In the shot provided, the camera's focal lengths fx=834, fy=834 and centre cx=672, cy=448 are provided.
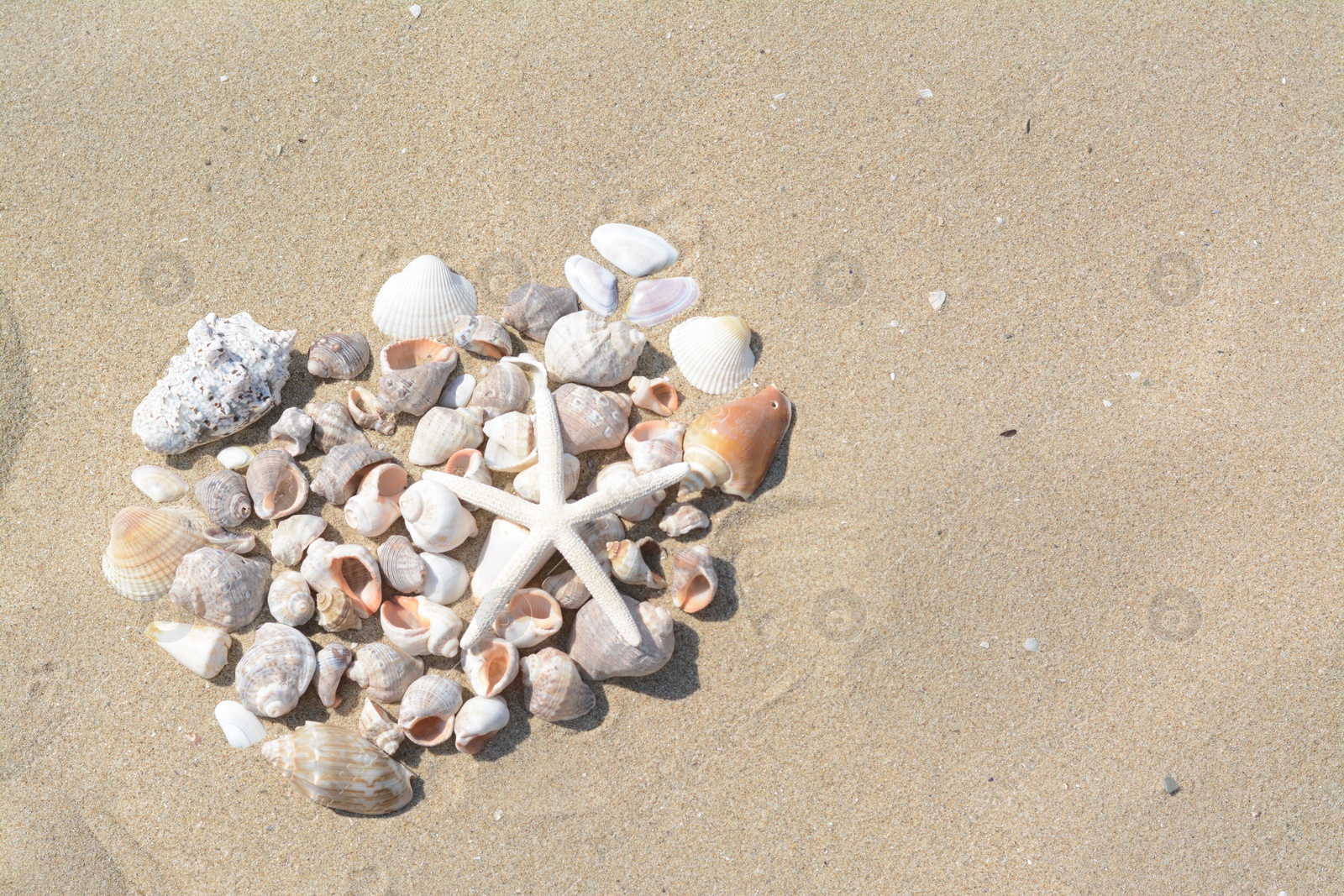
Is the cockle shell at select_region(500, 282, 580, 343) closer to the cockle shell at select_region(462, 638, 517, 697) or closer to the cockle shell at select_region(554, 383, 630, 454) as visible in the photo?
the cockle shell at select_region(554, 383, 630, 454)

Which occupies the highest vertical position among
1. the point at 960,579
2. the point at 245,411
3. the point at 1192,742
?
the point at 245,411

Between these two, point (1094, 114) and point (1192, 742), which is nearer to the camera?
point (1192, 742)

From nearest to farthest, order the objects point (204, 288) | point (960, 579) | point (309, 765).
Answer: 1. point (309, 765)
2. point (960, 579)
3. point (204, 288)

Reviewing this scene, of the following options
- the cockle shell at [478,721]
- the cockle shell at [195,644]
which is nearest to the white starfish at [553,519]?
the cockle shell at [478,721]

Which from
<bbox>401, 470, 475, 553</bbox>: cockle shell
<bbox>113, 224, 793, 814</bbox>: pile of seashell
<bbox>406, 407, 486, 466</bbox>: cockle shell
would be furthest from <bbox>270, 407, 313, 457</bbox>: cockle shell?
<bbox>401, 470, 475, 553</bbox>: cockle shell

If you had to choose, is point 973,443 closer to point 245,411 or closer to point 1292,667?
point 1292,667

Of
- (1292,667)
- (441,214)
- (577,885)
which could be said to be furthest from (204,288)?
(1292,667)

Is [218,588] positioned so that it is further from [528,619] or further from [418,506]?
[528,619]

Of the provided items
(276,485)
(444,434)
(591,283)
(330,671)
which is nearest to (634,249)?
(591,283)
